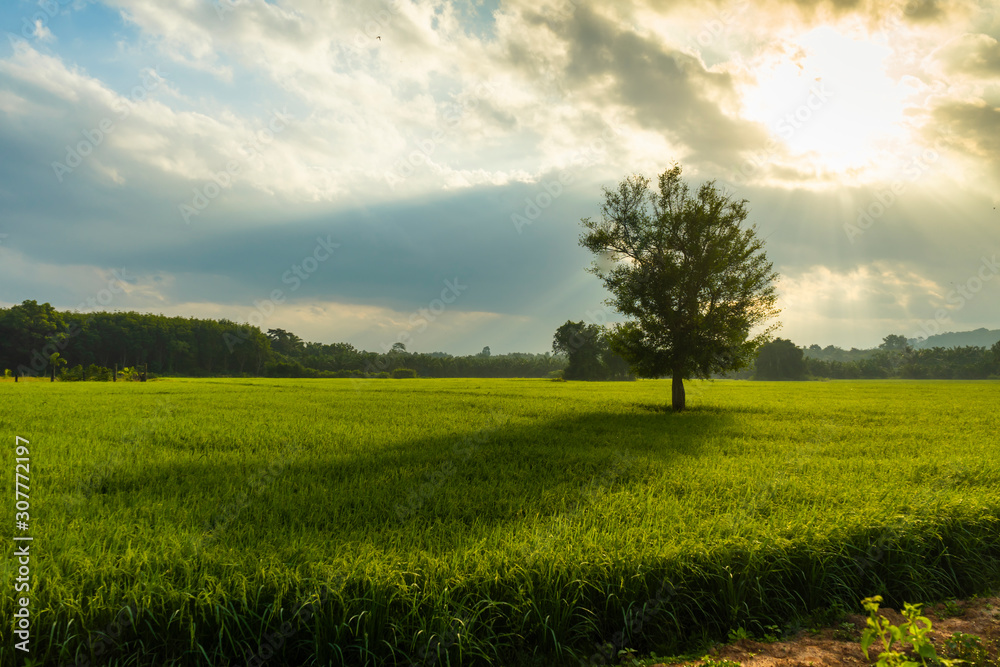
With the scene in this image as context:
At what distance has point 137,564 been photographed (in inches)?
195

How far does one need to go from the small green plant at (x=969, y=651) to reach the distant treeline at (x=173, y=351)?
310 feet

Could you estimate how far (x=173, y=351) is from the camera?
354 ft

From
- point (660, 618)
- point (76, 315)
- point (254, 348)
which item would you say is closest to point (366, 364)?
point (254, 348)

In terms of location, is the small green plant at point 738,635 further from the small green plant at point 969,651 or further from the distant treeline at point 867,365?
the distant treeline at point 867,365

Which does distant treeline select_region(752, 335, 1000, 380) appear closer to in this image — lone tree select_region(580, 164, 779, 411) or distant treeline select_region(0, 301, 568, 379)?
distant treeline select_region(0, 301, 568, 379)

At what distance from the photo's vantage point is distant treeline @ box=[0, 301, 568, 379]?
86.2 meters

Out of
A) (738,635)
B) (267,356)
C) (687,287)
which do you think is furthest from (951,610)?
(267,356)

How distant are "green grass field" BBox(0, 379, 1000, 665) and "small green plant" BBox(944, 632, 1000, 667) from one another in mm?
1199

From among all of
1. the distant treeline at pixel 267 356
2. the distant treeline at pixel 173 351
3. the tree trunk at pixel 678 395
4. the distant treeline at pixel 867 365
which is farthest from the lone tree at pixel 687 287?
the distant treeline at pixel 867 365

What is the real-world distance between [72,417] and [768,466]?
23925mm

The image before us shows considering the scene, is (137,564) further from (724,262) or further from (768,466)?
(724,262)

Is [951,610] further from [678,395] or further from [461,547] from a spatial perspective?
[678,395]

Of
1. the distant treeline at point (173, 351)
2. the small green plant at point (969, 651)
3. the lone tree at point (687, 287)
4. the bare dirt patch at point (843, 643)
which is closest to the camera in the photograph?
the small green plant at point (969, 651)

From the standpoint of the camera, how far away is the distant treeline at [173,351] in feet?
283
